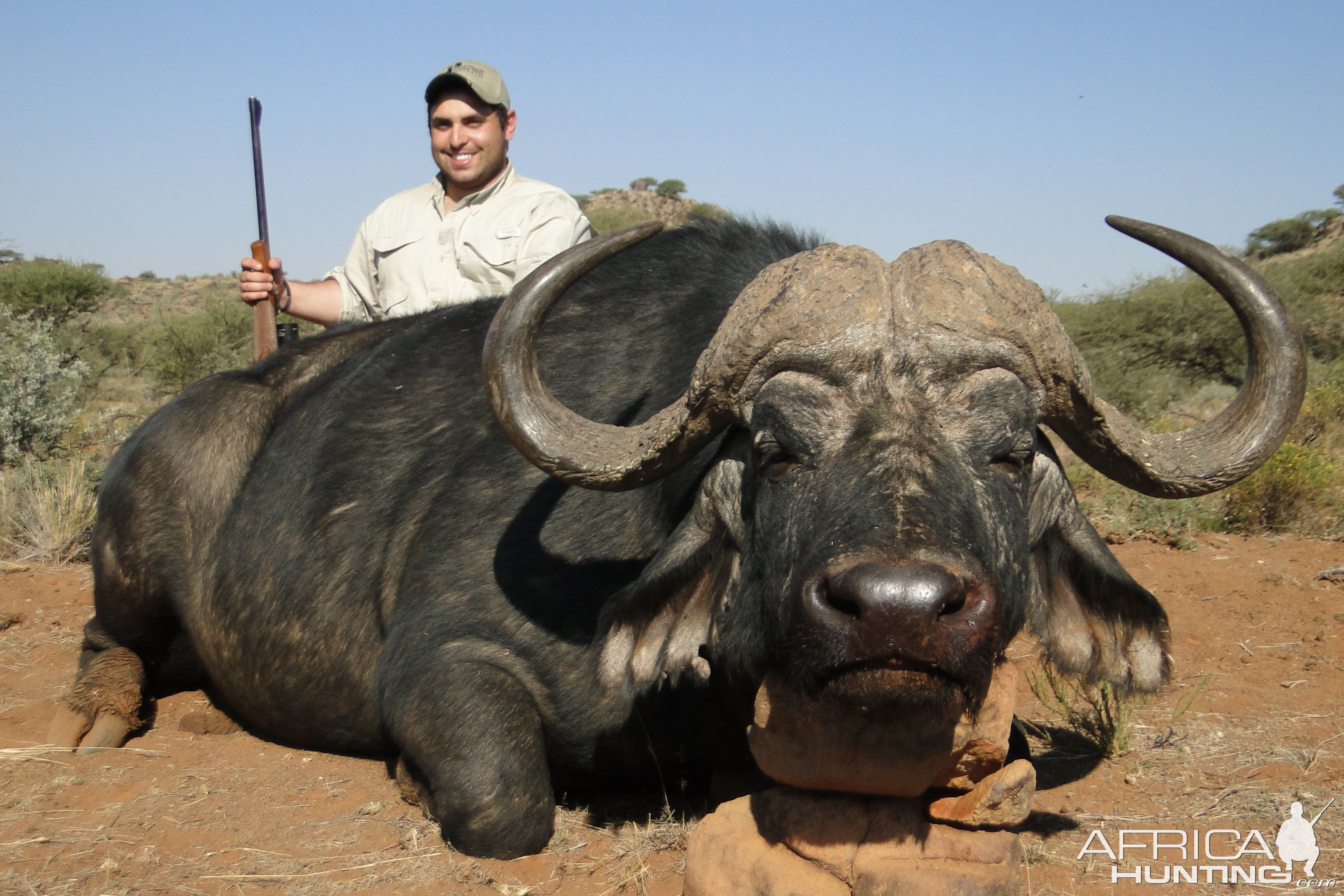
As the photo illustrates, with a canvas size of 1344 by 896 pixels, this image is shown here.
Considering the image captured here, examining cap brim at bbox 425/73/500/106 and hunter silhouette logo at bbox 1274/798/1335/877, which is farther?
cap brim at bbox 425/73/500/106

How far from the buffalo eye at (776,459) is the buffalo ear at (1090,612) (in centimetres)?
84

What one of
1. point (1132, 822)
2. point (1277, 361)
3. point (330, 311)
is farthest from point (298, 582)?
point (1277, 361)

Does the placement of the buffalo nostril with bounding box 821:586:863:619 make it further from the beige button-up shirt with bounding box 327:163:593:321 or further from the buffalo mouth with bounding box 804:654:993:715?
the beige button-up shirt with bounding box 327:163:593:321

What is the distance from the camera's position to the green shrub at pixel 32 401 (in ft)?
32.3

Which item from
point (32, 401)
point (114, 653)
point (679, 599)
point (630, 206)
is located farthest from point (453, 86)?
point (630, 206)

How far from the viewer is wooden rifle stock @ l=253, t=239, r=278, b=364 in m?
6.20

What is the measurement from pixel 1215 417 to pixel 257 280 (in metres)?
5.09

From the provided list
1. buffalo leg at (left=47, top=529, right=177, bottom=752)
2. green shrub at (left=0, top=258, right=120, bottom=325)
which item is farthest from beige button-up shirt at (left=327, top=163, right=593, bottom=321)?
green shrub at (left=0, top=258, right=120, bottom=325)

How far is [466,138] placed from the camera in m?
6.23

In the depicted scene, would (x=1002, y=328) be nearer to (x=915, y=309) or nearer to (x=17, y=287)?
(x=915, y=309)

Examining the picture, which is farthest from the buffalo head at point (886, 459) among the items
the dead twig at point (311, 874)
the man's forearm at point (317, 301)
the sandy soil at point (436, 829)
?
the man's forearm at point (317, 301)

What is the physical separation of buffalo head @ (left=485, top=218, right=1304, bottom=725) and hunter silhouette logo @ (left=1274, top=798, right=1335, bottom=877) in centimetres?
56

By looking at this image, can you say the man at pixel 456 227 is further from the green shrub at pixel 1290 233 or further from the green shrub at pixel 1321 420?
the green shrub at pixel 1290 233

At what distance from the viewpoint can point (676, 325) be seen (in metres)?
3.86
